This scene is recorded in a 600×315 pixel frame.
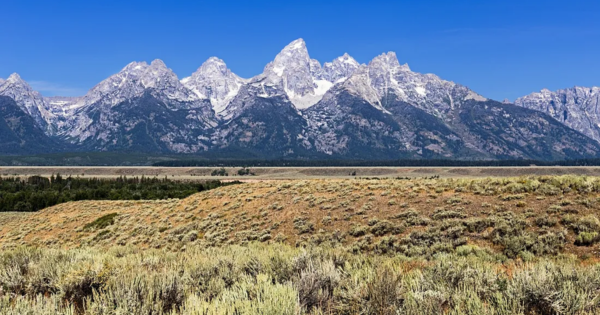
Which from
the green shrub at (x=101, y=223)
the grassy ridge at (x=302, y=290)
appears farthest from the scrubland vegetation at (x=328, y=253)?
the green shrub at (x=101, y=223)

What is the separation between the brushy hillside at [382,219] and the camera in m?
18.8

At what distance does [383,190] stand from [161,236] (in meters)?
19.0

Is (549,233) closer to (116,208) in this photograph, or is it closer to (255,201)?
(255,201)

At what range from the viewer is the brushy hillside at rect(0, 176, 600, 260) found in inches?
739

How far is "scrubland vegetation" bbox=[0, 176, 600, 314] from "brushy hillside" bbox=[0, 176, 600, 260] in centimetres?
11

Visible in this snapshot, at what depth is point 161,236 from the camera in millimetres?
31547

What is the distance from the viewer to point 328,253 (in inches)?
468

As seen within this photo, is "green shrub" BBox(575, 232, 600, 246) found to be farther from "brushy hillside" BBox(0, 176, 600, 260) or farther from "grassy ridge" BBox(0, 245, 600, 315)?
"grassy ridge" BBox(0, 245, 600, 315)

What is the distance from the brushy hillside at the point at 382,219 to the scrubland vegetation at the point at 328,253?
0.11 m

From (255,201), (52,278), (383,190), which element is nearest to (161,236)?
(255,201)

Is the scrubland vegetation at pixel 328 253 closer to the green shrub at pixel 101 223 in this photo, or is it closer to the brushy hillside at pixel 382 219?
the brushy hillside at pixel 382 219

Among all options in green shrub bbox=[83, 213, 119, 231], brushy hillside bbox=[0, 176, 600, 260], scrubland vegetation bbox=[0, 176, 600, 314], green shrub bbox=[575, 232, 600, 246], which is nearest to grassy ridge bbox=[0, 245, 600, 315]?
scrubland vegetation bbox=[0, 176, 600, 314]

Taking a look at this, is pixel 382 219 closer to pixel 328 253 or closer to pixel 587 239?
pixel 587 239

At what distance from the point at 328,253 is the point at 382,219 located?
1361cm
